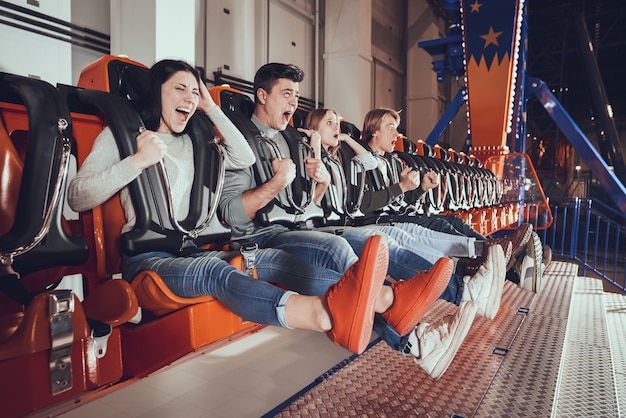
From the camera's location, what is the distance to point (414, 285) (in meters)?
1.10

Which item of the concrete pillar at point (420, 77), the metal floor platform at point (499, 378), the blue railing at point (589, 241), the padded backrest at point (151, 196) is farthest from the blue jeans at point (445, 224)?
the concrete pillar at point (420, 77)

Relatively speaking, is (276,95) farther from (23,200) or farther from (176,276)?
(23,200)

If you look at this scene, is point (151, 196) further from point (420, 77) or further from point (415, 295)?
point (420, 77)

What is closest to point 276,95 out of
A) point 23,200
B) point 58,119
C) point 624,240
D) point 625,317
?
point 58,119

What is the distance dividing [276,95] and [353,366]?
1088 millimetres

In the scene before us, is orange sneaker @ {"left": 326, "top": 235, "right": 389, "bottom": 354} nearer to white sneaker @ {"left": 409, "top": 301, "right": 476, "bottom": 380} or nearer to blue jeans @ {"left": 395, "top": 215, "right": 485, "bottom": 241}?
white sneaker @ {"left": 409, "top": 301, "right": 476, "bottom": 380}

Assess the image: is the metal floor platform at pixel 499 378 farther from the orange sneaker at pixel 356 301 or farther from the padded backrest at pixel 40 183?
the padded backrest at pixel 40 183

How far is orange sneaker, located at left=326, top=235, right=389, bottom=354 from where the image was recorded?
2.96 ft

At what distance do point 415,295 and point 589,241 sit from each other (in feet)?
32.1

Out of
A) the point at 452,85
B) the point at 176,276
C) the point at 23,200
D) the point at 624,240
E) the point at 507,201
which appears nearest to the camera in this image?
the point at 23,200

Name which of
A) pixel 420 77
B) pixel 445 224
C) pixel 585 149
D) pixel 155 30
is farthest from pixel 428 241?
pixel 420 77

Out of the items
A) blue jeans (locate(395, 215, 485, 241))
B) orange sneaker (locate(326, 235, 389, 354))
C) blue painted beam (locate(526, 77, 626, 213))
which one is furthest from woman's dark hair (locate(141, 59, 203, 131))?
blue painted beam (locate(526, 77, 626, 213))

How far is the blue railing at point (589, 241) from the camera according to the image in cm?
451

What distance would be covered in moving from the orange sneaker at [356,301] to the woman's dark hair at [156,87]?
2.45ft
